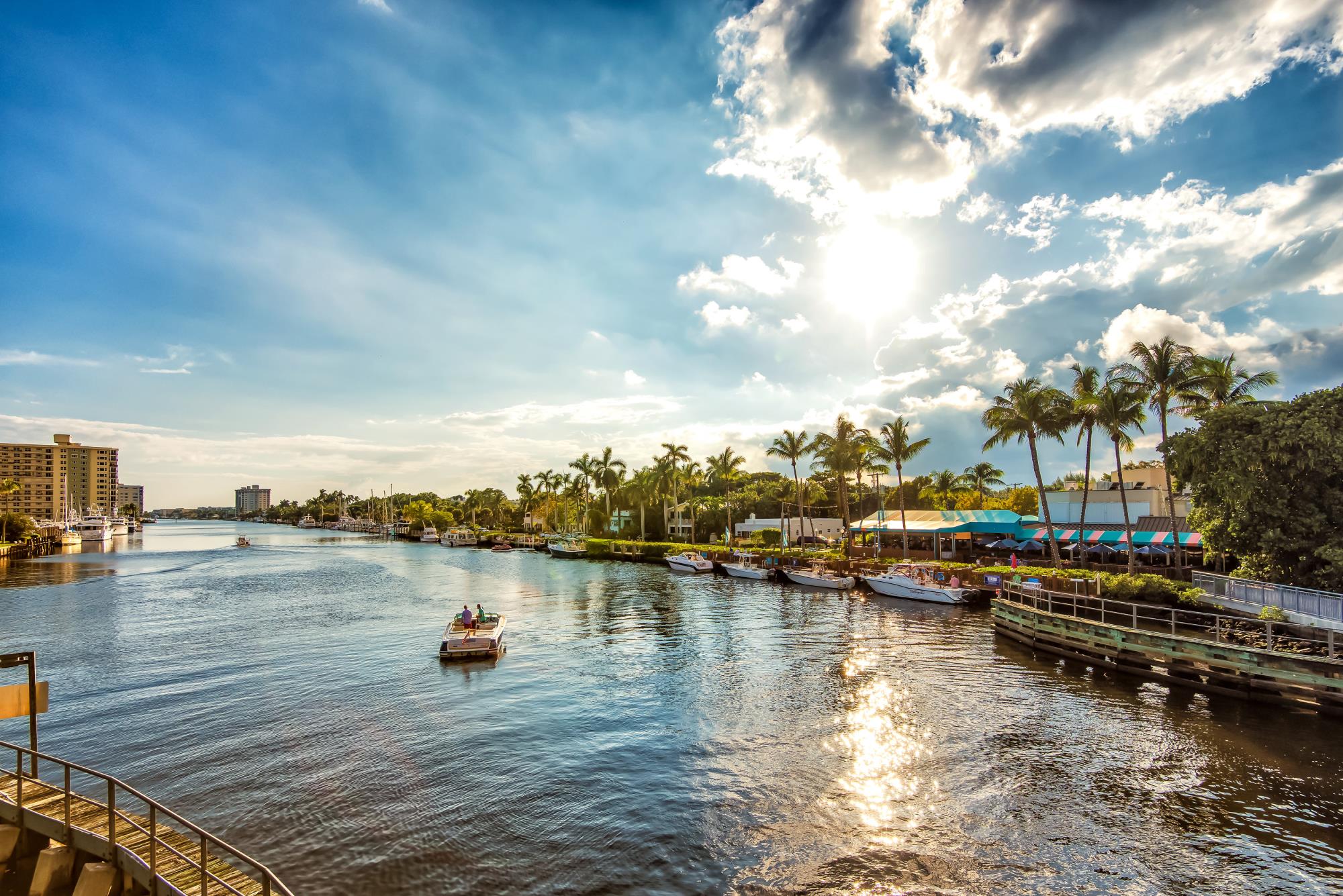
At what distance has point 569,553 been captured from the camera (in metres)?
97.7

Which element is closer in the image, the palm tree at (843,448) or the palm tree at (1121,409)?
the palm tree at (1121,409)

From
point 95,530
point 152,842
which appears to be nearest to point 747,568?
point 152,842

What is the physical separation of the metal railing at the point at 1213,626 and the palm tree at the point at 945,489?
280 ft

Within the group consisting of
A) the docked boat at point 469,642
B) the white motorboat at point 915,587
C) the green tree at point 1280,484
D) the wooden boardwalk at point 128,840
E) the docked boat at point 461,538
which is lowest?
the docked boat at point 461,538

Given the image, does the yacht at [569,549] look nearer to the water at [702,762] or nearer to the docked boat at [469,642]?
the water at [702,762]

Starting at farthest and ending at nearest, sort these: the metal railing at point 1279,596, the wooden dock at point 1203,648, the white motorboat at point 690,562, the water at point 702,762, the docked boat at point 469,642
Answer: the white motorboat at point 690,562 → the docked boat at point 469,642 → the metal railing at point 1279,596 → the wooden dock at point 1203,648 → the water at point 702,762

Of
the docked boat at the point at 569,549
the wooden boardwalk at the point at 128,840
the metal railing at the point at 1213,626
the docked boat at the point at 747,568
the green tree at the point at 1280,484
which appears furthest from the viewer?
the docked boat at the point at 569,549

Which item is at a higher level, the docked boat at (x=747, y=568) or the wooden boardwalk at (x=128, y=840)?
the wooden boardwalk at (x=128, y=840)

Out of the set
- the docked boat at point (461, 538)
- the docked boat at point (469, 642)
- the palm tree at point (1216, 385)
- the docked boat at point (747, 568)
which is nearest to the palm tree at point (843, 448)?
the docked boat at point (747, 568)

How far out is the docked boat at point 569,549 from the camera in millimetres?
97250

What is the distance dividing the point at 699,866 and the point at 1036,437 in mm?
50674

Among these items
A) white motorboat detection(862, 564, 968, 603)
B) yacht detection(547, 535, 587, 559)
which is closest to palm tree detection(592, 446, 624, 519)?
yacht detection(547, 535, 587, 559)

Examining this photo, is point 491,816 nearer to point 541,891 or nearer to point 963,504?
point 541,891

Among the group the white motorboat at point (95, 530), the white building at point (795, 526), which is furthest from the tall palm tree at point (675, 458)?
the white motorboat at point (95, 530)
